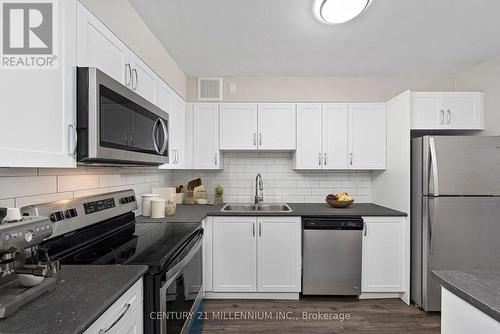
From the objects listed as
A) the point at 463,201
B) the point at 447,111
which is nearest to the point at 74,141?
the point at 463,201

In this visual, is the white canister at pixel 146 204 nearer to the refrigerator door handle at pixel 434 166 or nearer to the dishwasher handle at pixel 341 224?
the dishwasher handle at pixel 341 224

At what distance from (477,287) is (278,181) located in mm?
2596

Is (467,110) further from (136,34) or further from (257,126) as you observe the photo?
(136,34)

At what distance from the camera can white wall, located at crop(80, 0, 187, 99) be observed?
5.20 feet

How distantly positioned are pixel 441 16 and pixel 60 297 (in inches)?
110

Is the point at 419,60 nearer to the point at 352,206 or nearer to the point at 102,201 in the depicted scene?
the point at 352,206

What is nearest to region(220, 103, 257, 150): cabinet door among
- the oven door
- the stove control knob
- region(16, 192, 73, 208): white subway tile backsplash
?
the oven door

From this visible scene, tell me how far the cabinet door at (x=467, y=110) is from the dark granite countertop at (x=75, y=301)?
3.22 m

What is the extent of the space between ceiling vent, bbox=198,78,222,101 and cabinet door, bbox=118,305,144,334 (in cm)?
260

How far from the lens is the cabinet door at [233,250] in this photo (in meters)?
2.84

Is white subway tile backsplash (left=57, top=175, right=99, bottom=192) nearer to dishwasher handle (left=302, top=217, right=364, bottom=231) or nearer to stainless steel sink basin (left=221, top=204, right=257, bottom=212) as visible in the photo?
stainless steel sink basin (left=221, top=204, right=257, bottom=212)

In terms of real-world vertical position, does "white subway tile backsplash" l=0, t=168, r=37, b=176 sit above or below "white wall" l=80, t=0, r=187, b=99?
below

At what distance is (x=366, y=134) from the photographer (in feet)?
10.6

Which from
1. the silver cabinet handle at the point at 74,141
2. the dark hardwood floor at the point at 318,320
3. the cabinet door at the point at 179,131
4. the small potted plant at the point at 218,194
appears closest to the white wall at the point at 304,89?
the cabinet door at the point at 179,131
